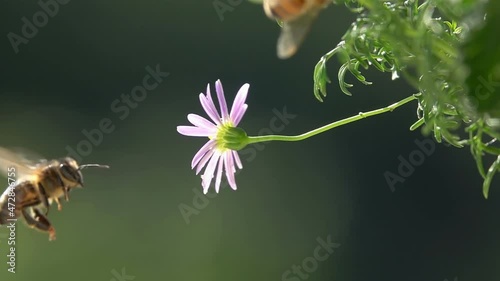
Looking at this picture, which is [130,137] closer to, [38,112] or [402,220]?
[38,112]

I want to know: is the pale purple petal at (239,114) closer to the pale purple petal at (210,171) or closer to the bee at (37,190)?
the pale purple petal at (210,171)

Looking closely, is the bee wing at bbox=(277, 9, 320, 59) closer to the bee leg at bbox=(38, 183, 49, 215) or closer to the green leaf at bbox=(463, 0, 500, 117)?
the green leaf at bbox=(463, 0, 500, 117)

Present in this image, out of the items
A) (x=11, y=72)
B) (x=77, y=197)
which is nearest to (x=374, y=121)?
(x=77, y=197)
